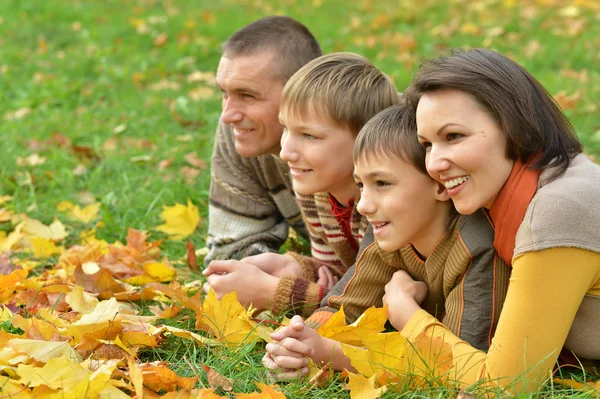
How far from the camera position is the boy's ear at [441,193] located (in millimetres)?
2412

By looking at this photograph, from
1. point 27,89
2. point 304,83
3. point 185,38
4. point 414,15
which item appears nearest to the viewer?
point 304,83

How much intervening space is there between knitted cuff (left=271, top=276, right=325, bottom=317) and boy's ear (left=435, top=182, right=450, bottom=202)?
2.53 feet

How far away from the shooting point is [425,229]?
2.51 metres

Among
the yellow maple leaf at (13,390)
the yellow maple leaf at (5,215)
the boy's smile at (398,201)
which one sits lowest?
the yellow maple leaf at (5,215)

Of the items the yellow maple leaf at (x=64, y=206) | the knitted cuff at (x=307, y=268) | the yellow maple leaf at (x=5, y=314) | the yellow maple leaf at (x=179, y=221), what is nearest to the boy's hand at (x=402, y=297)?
the knitted cuff at (x=307, y=268)

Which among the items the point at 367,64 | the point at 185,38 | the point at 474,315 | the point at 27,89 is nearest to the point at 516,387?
the point at 474,315

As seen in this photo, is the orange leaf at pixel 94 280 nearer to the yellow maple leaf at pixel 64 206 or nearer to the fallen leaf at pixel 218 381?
the fallen leaf at pixel 218 381

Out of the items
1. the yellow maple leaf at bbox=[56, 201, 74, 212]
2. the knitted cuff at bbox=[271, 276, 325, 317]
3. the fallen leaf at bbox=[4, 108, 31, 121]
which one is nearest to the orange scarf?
the knitted cuff at bbox=[271, 276, 325, 317]

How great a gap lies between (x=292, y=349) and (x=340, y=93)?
0.97 meters

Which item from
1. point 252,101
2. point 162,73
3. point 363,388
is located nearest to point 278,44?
point 252,101

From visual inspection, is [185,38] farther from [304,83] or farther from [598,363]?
[598,363]

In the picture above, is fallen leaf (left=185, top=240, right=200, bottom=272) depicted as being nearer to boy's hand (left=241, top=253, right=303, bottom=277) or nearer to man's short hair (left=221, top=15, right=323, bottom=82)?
boy's hand (left=241, top=253, right=303, bottom=277)

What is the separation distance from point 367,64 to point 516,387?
1.34m

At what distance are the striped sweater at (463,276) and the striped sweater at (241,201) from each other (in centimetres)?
89
